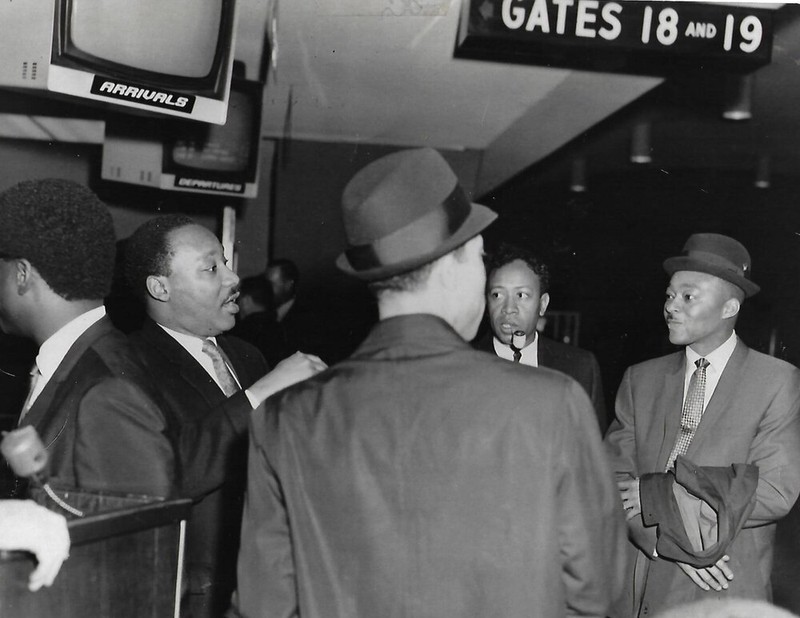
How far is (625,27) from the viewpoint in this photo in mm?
3248

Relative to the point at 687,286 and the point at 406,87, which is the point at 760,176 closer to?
the point at 406,87

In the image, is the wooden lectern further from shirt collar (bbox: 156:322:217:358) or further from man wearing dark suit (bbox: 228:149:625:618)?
shirt collar (bbox: 156:322:217:358)

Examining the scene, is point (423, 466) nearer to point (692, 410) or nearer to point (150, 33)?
point (692, 410)

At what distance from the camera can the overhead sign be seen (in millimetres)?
3238

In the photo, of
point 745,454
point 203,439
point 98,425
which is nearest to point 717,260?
point 745,454

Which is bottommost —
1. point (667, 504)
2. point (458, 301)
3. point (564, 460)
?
point (667, 504)

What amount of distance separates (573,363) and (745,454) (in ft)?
3.20

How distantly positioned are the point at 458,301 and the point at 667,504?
1269 mm

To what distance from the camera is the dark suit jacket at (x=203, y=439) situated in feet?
6.42

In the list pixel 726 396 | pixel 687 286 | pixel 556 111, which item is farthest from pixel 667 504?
pixel 556 111

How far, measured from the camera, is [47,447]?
1721mm

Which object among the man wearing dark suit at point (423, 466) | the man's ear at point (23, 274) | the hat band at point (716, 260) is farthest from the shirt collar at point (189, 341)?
the hat band at point (716, 260)

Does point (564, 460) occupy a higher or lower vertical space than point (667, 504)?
higher

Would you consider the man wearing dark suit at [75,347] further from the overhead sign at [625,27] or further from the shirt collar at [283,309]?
the shirt collar at [283,309]
